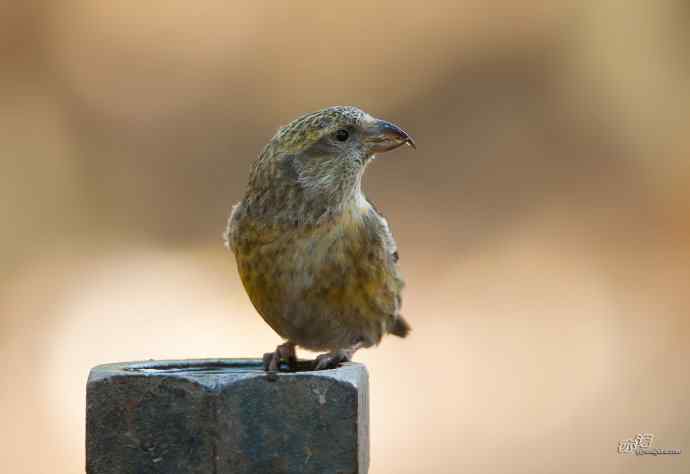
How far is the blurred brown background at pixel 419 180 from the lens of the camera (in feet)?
30.9

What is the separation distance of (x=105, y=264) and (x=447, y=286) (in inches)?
100

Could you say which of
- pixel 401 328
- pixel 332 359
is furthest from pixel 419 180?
pixel 332 359

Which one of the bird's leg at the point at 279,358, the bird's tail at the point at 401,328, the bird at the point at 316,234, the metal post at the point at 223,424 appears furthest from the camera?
the bird's tail at the point at 401,328

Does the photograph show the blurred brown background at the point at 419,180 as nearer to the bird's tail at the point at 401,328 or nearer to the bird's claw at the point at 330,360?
the bird's tail at the point at 401,328

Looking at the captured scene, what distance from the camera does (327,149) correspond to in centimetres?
488

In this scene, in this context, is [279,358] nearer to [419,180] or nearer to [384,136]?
[384,136]

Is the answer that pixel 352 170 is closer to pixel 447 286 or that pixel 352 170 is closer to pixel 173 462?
pixel 173 462

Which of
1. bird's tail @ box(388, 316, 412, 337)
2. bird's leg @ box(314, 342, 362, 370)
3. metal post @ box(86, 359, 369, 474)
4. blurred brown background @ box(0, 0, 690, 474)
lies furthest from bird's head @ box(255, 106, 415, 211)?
blurred brown background @ box(0, 0, 690, 474)

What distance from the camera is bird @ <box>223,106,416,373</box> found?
482 centimetres

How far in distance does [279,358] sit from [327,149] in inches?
36.1

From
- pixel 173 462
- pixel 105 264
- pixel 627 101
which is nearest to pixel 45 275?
pixel 105 264

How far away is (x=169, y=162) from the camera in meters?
10.1

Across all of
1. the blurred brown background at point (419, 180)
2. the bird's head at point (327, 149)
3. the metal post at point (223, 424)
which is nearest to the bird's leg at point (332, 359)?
the bird's head at point (327, 149)

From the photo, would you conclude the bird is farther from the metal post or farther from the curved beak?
the metal post
